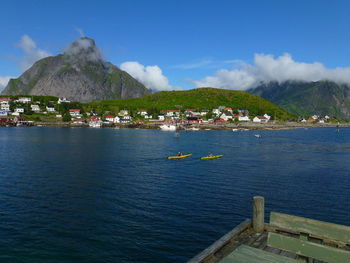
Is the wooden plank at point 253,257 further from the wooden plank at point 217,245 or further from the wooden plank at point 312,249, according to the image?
the wooden plank at point 217,245

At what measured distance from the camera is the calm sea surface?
74.8ft

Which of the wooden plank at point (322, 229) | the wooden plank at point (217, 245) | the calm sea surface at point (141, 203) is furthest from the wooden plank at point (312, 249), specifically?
the calm sea surface at point (141, 203)

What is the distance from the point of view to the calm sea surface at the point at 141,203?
74.8 feet

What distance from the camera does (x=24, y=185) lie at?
42.2 m

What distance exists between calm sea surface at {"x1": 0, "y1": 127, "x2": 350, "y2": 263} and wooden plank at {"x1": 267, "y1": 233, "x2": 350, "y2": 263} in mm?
10073

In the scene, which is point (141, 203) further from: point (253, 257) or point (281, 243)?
point (253, 257)

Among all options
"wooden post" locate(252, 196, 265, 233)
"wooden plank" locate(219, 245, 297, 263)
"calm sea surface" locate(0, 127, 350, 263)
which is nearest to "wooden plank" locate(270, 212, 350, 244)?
"wooden post" locate(252, 196, 265, 233)

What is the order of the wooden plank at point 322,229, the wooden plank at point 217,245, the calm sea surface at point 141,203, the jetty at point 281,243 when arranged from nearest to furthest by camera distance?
1. the jetty at point 281,243
2. the wooden plank at point 217,245
3. the wooden plank at point 322,229
4. the calm sea surface at point 141,203

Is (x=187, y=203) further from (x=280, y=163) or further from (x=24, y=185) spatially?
(x=280, y=163)

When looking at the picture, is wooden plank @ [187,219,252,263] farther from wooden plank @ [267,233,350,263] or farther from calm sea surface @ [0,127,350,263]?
calm sea surface @ [0,127,350,263]

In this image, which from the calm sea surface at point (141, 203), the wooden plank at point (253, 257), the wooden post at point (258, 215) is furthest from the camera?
the calm sea surface at point (141, 203)

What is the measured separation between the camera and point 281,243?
1273 cm

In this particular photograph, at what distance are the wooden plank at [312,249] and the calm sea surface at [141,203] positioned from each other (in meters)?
10.1

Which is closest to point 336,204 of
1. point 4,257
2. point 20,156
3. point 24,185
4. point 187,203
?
point 187,203
